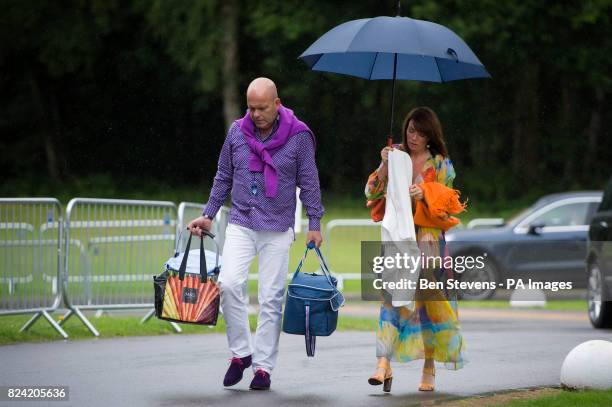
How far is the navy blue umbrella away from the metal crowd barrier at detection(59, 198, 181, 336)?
4.31 meters

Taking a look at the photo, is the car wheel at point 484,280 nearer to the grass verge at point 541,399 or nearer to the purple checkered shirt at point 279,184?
the grass verge at point 541,399

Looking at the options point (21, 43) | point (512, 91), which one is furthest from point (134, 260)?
point (21, 43)

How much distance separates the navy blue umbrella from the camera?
28.4ft

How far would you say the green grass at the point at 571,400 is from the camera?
8.02 meters

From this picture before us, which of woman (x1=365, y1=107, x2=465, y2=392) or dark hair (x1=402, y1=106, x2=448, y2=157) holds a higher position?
dark hair (x1=402, y1=106, x2=448, y2=157)

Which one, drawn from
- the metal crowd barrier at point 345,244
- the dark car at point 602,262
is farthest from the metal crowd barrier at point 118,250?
the metal crowd barrier at point 345,244

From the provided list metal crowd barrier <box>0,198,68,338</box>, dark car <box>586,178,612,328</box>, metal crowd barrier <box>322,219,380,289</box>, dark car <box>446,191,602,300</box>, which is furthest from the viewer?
metal crowd barrier <box>322,219,380,289</box>

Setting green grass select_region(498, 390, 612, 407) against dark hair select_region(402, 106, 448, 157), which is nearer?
green grass select_region(498, 390, 612, 407)

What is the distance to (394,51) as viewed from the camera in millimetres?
8539

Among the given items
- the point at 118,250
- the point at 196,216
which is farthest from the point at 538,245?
the point at 118,250

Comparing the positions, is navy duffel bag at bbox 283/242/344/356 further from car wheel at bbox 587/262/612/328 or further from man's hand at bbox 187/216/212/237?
car wheel at bbox 587/262/612/328

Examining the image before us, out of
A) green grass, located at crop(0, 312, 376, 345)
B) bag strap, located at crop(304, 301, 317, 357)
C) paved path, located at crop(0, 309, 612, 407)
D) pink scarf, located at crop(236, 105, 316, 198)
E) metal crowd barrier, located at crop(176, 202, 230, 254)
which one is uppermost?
pink scarf, located at crop(236, 105, 316, 198)

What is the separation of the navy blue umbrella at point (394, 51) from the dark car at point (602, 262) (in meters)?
5.75

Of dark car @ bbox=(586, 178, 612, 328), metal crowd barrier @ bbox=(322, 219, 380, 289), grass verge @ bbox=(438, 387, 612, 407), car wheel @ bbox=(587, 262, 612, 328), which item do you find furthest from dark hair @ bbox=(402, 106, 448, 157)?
metal crowd barrier @ bbox=(322, 219, 380, 289)
